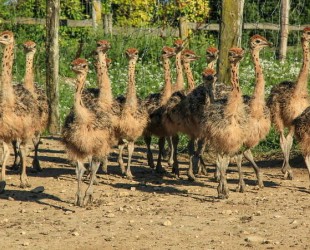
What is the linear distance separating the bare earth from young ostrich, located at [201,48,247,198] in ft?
1.87

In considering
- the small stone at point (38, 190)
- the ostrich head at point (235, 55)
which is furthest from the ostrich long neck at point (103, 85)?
the ostrich head at point (235, 55)

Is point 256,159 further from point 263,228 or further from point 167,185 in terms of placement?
point 263,228

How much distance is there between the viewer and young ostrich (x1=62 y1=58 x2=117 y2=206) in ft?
36.9

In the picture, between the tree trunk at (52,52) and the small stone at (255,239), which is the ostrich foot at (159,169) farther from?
the small stone at (255,239)

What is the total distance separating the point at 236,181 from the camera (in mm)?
13180

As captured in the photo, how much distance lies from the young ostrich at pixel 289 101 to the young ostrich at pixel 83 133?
3.15 m

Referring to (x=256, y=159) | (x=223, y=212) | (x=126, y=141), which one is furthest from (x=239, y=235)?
(x=256, y=159)

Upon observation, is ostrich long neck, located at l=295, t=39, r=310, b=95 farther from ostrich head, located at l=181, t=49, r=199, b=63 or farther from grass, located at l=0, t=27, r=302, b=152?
grass, located at l=0, t=27, r=302, b=152

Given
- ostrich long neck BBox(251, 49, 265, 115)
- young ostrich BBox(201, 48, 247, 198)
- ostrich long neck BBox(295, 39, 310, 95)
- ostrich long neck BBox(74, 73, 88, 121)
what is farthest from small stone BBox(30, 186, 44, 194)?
ostrich long neck BBox(295, 39, 310, 95)

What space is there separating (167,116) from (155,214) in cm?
289

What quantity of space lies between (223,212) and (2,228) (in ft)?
8.96

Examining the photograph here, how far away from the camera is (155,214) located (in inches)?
427

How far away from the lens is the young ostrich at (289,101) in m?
13.3

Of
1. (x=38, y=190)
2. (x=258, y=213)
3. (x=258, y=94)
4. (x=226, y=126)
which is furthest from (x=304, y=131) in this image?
(x=38, y=190)
